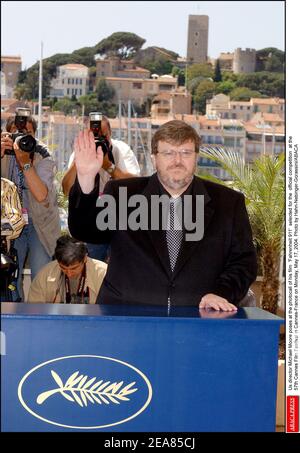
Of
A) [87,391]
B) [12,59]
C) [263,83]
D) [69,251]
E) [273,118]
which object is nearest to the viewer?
[87,391]

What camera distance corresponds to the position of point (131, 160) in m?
6.22

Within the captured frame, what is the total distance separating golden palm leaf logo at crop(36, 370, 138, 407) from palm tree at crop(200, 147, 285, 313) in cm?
420

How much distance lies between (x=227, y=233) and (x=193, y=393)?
0.89 metres

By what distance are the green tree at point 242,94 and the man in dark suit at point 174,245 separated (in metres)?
2.37

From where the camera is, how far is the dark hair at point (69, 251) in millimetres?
5359

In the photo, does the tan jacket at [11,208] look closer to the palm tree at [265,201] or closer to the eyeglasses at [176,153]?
the eyeglasses at [176,153]

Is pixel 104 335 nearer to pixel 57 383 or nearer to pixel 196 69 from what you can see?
pixel 57 383

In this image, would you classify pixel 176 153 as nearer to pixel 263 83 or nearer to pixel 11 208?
pixel 11 208

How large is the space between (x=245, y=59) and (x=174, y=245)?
210 cm

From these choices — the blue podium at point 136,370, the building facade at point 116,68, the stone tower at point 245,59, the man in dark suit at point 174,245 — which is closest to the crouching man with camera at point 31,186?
the building facade at point 116,68

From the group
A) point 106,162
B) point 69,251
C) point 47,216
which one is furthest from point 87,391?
point 106,162

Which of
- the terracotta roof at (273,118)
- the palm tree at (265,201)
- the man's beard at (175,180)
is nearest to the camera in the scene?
the man's beard at (175,180)

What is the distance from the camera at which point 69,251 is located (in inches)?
212
